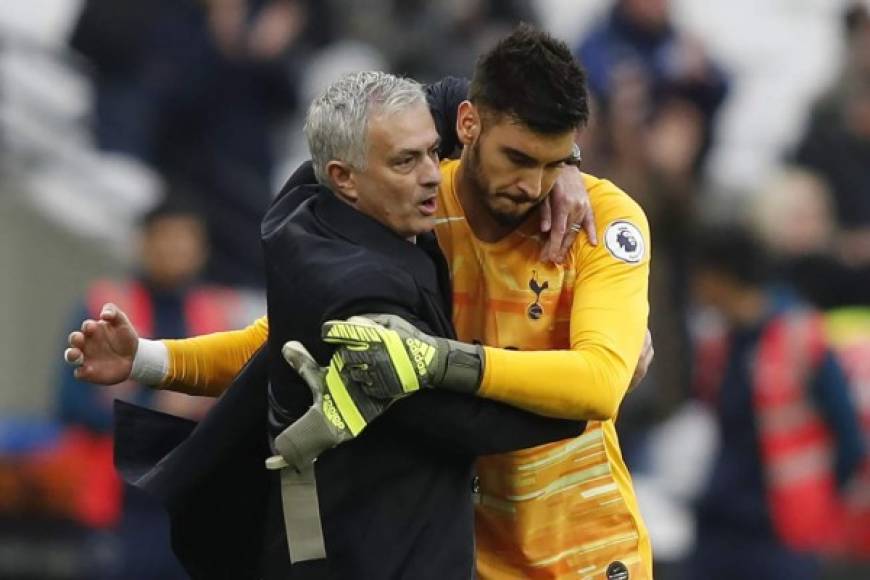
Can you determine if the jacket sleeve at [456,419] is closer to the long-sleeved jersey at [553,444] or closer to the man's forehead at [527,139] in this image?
the long-sleeved jersey at [553,444]

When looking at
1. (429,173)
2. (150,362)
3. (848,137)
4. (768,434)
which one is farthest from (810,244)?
(429,173)

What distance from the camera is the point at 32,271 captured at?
11898 mm

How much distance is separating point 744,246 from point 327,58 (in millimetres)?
3709

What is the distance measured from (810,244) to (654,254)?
3.33 feet

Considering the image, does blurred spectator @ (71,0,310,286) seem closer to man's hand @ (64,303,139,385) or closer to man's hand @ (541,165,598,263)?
man's hand @ (64,303,139,385)

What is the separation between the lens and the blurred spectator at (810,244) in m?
10.9

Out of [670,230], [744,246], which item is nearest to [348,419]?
[744,246]

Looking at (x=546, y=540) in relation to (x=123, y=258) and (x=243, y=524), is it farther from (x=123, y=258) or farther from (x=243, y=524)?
(x=123, y=258)

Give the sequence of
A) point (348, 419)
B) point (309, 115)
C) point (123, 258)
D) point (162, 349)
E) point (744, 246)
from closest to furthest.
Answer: point (348, 419) < point (309, 115) < point (162, 349) < point (744, 246) < point (123, 258)

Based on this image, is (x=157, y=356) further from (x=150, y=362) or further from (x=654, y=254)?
(x=654, y=254)

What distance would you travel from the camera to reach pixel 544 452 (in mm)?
5191

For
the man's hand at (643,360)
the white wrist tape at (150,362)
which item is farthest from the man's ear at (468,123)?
the white wrist tape at (150,362)

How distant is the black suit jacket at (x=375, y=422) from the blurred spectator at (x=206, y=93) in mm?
6296

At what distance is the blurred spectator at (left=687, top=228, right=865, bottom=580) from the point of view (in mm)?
8914
